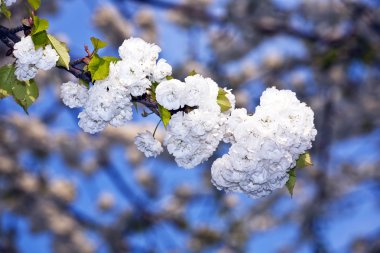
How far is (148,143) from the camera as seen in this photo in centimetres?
156

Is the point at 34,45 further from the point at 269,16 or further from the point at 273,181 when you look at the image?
the point at 269,16

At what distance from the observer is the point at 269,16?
5.68 m

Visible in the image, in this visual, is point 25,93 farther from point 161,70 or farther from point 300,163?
point 300,163

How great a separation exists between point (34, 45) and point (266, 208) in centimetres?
659

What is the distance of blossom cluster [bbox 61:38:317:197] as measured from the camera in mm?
1425

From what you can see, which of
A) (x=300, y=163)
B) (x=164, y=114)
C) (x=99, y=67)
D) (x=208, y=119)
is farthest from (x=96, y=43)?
(x=300, y=163)

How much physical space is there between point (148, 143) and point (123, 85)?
0.20 meters

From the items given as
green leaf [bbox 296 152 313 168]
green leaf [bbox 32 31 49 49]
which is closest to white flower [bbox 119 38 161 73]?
green leaf [bbox 32 31 49 49]

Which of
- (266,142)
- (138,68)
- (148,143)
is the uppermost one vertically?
(138,68)

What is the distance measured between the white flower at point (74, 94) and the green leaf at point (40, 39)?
134 mm

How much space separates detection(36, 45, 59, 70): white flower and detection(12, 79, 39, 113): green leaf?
18 centimetres

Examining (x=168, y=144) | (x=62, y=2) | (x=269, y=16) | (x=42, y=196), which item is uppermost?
(x=62, y=2)

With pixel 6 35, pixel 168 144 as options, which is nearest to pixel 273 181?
pixel 168 144

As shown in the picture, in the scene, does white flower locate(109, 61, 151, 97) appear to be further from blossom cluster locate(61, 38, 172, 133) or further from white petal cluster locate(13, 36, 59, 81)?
white petal cluster locate(13, 36, 59, 81)
